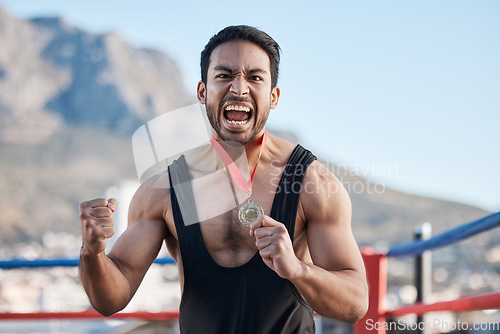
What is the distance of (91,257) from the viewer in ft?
5.76

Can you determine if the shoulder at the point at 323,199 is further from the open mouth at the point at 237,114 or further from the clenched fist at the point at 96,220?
the clenched fist at the point at 96,220

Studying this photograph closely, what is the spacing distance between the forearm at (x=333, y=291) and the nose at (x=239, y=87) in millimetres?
687

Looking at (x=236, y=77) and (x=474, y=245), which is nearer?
(x=236, y=77)

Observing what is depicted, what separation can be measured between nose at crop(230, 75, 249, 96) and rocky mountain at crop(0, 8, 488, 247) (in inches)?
3339

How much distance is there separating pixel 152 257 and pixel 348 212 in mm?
776

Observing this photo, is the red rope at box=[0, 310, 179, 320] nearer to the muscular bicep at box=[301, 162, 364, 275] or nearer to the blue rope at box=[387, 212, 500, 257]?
the blue rope at box=[387, 212, 500, 257]

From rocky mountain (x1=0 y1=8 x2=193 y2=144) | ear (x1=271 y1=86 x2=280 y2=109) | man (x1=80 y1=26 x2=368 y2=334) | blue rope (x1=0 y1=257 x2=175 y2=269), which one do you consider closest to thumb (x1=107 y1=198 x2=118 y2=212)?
man (x1=80 y1=26 x2=368 y2=334)

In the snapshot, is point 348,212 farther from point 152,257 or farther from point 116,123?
point 116,123

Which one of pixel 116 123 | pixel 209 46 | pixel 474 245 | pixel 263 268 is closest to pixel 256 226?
pixel 263 268

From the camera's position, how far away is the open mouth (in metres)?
2.02

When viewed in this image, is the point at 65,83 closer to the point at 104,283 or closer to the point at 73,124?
the point at 73,124

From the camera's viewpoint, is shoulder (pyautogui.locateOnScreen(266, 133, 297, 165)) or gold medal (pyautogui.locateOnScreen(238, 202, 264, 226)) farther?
shoulder (pyautogui.locateOnScreen(266, 133, 297, 165))

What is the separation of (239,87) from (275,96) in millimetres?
260

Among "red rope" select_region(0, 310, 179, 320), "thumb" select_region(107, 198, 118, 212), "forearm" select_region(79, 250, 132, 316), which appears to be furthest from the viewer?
"red rope" select_region(0, 310, 179, 320)
